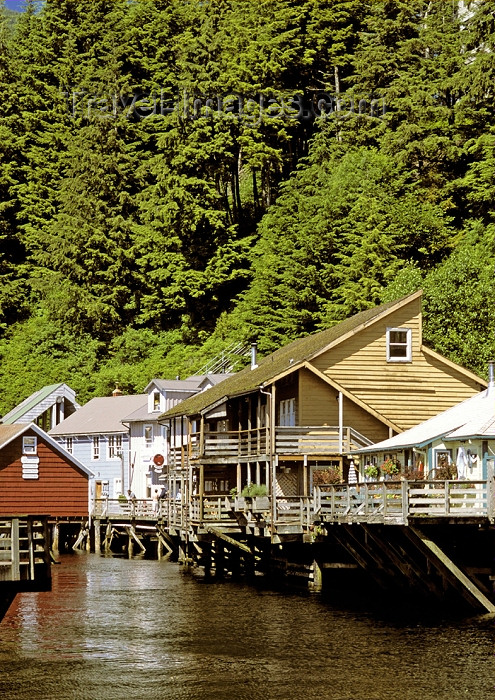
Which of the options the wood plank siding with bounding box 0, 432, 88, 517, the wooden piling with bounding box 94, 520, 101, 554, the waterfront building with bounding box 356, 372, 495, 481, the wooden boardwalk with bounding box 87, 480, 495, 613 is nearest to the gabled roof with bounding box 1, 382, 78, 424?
the wooden piling with bounding box 94, 520, 101, 554

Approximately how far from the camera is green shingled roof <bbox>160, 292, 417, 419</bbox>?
5145cm

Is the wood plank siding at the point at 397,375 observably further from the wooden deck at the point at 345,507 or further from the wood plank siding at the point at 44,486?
the wood plank siding at the point at 44,486

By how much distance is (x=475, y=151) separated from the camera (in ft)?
248

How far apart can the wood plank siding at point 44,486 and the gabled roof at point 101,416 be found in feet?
58.2

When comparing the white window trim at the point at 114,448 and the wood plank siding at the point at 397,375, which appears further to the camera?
the white window trim at the point at 114,448

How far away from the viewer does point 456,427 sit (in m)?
42.5

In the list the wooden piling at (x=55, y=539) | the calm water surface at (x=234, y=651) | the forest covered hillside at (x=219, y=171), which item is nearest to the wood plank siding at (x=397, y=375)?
the calm water surface at (x=234, y=651)

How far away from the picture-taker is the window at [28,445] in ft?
204

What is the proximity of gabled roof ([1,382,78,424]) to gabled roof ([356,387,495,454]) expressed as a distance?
133 feet

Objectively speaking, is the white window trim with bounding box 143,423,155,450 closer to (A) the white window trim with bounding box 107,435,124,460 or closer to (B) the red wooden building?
(A) the white window trim with bounding box 107,435,124,460

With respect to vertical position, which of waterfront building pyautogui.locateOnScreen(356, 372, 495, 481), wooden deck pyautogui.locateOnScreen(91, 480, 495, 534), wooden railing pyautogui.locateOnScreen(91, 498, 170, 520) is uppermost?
waterfront building pyautogui.locateOnScreen(356, 372, 495, 481)

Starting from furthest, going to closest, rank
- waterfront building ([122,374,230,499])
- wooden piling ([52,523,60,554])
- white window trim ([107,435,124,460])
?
white window trim ([107,435,124,460]), waterfront building ([122,374,230,499]), wooden piling ([52,523,60,554])

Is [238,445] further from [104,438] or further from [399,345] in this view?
[104,438]

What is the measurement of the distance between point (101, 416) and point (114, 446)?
7.34 feet
